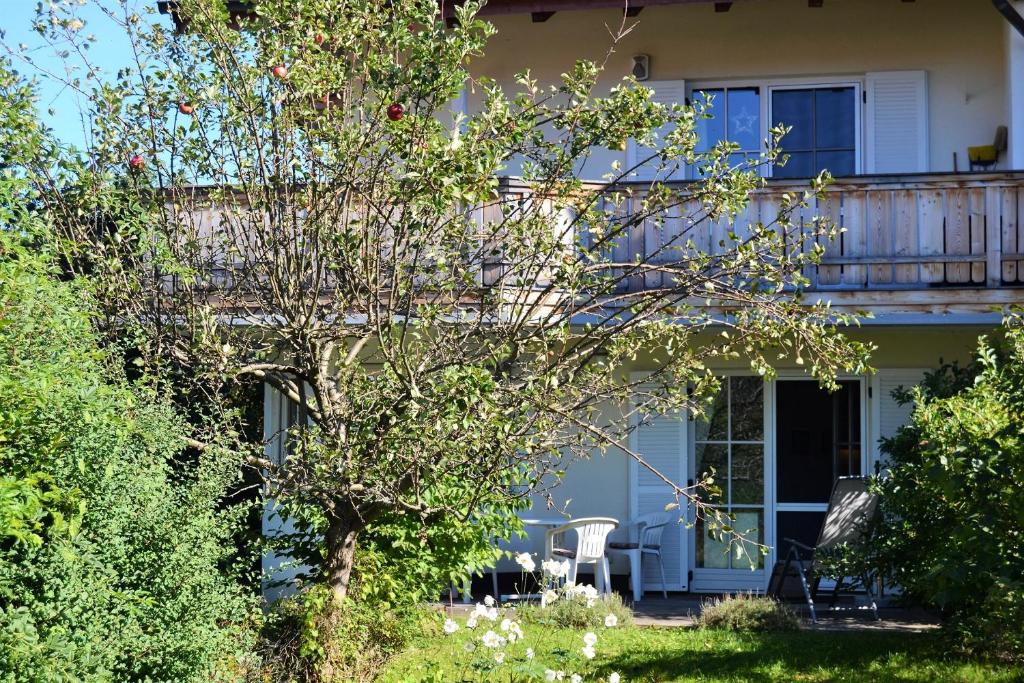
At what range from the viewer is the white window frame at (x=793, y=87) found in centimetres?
1278

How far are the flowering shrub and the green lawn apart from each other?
2cm

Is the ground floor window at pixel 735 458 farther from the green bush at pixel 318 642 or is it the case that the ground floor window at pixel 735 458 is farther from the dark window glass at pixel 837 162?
the green bush at pixel 318 642

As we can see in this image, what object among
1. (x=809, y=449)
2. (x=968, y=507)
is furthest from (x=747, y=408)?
(x=968, y=507)

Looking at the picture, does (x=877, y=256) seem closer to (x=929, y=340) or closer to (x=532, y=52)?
(x=929, y=340)

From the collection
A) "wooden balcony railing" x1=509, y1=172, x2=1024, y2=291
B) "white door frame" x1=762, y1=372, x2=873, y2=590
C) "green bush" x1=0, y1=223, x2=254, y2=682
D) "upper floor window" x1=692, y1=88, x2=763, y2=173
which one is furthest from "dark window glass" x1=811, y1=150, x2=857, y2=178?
"green bush" x1=0, y1=223, x2=254, y2=682

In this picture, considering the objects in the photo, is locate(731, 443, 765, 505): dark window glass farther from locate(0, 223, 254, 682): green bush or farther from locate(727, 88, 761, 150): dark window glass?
locate(0, 223, 254, 682): green bush

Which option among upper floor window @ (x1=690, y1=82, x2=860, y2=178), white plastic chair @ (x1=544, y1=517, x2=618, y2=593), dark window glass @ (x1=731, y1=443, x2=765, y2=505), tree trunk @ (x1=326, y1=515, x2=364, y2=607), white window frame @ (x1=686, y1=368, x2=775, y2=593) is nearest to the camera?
tree trunk @ (x1=326, y1=515, x2=364, y2=607)

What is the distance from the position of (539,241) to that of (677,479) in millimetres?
6532

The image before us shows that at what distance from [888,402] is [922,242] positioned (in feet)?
6.55

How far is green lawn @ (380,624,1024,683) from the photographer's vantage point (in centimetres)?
763

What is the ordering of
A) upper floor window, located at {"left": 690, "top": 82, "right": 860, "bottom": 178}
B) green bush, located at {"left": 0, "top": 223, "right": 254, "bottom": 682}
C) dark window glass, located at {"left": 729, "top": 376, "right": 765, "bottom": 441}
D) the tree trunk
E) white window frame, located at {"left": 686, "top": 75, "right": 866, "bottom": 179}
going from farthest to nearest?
upper floor window, located at {"left": 690, "top": 82, "right": 860, "bottom": 178}, white window frame, located at {"left": 686, "top": 75, "right": 866, "bottom": 179}, dark window glass, located at {"left": 729, "top": 376, "right": 765, "bottom": 441}, the tree trunk, green bush, located at {"left": 0, "top": 223, "right": 254, "bottom": 682}

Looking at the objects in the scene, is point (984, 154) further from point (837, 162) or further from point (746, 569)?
point (746, 569)

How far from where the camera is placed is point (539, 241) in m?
6.40

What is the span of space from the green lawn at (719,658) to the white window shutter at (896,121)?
554 centimetres
